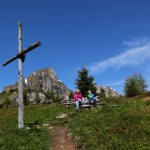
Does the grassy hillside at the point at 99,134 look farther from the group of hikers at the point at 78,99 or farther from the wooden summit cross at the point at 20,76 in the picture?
the group of hikers at the point at 78,99

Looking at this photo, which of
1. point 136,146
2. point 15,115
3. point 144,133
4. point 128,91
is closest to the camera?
point 136,146

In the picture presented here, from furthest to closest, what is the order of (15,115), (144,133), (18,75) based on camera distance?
1. (15,115)
2. (18,75)
3. (144,133)

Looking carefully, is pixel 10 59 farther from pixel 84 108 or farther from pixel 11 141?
pixel 84 108

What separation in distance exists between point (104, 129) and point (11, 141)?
6313mm

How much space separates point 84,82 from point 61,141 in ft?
128

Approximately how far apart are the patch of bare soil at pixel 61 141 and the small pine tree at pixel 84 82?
34.3 metres

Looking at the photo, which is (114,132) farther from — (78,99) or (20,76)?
(78,99)

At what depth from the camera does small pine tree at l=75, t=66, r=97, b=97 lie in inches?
2499

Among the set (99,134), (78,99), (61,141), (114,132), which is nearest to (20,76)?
(61,141)

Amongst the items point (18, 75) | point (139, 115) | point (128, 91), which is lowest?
Result: point (139, 115)

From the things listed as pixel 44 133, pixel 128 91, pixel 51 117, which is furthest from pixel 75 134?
pixel 128 91

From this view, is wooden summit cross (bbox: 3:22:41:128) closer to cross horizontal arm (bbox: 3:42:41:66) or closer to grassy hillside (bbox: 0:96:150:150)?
cross horizontal arm (bbox: 3:42:41:66)

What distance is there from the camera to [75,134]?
24797 mm

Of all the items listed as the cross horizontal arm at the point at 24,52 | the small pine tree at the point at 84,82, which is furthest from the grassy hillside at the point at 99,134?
the small pine tree at the point at 84,82
